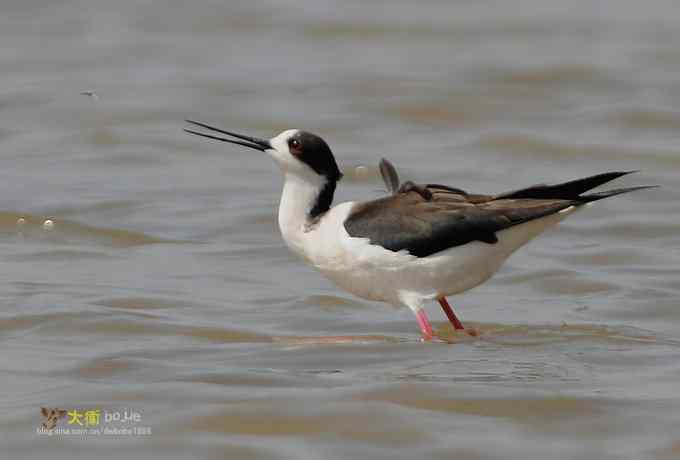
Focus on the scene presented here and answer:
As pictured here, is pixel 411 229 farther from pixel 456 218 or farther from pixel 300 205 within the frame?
pixel 300 205

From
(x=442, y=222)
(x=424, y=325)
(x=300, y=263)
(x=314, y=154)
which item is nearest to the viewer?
(x=442, y=222)

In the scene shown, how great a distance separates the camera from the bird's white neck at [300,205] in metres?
9.27

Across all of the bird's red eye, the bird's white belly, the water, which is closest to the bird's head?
the bird's red eye

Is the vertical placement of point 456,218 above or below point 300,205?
above

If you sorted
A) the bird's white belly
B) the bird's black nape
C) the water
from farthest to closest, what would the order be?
the bird's black nape
the bird's white belly
the water

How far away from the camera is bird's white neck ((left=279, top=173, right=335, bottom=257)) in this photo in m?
9.27

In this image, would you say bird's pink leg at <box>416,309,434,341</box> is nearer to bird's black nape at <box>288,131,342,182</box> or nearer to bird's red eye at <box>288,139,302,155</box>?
bird's black nape at <box>288,131,342,182</box>

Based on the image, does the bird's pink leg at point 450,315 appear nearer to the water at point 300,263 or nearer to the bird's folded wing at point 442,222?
the water at point 300,263

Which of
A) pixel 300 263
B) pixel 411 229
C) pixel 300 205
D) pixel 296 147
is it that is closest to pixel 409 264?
pixel 411 229

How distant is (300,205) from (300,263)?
191 cm

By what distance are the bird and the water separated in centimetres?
39

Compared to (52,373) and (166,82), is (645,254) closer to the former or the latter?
(52,373)

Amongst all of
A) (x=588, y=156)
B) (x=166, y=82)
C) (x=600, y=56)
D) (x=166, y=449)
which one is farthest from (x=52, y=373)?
(x=600, y=56)

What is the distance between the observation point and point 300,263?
11.2 meters
